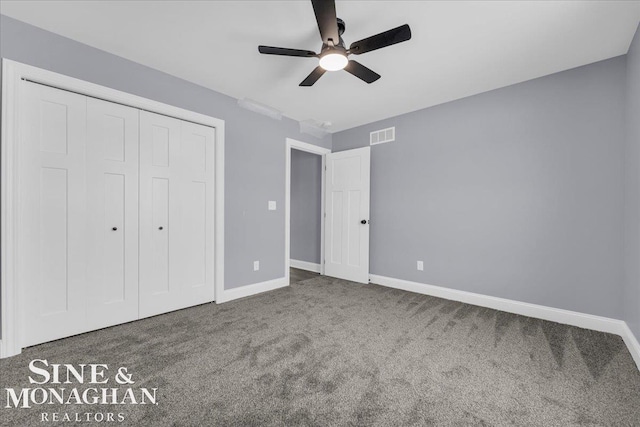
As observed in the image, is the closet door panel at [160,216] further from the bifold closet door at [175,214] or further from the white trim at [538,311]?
the white trim at [538,311]

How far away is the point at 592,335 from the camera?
2.41 meters

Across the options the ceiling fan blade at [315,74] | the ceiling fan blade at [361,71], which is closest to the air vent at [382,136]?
the ceiling fan blade at [361,71]

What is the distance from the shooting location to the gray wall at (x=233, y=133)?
2166 millimetres

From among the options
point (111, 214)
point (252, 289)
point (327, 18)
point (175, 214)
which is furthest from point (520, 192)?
point (111, 214)

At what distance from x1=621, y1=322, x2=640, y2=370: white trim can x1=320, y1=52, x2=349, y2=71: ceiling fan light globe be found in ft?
10.0

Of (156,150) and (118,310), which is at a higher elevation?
(156,150)

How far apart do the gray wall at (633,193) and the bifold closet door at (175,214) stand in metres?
3.91

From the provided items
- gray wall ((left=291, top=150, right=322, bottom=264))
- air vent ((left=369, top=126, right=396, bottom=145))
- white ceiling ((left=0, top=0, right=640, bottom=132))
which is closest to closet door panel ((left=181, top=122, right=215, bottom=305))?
white ceiling ((left=0, top=0, right=640, bottom=132))

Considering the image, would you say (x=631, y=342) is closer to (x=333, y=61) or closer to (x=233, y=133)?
(x=333, y=61)

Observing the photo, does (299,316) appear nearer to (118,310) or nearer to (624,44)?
(118,310)

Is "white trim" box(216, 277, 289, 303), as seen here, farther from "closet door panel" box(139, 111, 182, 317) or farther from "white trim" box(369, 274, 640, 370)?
"white trim" box(369, 274, 640, 370)

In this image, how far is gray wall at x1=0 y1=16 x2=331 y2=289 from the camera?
217 centimetres

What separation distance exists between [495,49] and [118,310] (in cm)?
422

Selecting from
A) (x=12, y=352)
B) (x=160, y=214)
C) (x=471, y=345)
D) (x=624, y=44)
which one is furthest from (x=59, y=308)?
(x=624, y=44)
